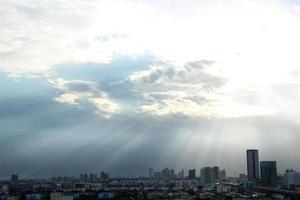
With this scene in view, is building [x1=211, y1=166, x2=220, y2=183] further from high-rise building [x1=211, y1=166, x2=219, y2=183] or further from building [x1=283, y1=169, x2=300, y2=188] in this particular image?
building [x1=283, y1=169, x2=300, y2=188]

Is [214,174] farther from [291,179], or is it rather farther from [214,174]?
[291,179]

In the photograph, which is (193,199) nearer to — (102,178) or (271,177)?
(271,177)

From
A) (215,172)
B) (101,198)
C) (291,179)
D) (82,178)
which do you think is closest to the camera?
(101,198)

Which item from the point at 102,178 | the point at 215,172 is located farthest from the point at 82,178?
the point at 215,172

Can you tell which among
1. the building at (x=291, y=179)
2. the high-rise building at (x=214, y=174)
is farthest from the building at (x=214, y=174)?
the building at (x=291, y=179)

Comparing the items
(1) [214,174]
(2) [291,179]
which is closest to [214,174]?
(1) [214,174]

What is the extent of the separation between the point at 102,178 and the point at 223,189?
72309mm

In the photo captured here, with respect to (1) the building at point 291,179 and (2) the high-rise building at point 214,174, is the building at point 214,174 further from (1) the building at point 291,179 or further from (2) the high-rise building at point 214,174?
(1) the building at point 291,179

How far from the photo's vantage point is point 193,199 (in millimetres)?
47750

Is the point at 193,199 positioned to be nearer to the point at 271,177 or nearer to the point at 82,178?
the point at 271,177

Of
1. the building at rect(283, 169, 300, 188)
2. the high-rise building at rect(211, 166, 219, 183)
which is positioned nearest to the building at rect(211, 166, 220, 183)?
the high-rise building at rect(211, 166, 219, 183)

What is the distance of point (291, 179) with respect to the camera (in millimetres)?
104312

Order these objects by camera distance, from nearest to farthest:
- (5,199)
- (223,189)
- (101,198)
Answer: (5,199)
(101,198)
(223,189)

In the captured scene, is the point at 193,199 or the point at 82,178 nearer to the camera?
the point at 193,199
